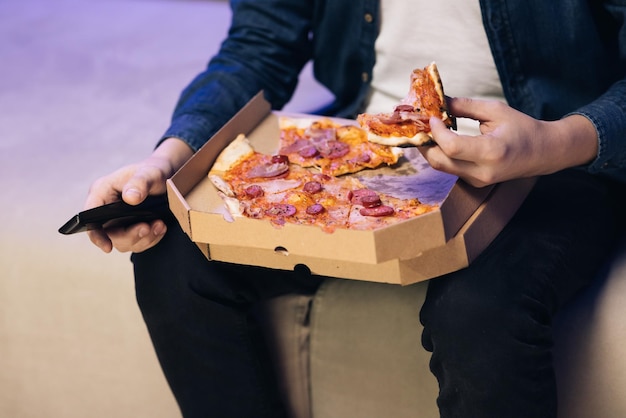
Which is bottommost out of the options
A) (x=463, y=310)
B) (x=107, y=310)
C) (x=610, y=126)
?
(x=107, y=310)

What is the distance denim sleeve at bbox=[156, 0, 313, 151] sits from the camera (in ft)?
3.63

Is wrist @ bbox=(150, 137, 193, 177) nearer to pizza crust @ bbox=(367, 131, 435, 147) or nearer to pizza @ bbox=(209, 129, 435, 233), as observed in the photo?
pizza @ bbox=(209, 129, 435, 233)

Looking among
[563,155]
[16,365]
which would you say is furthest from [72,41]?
[563,155]

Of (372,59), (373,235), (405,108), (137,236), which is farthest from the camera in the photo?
(372,59)

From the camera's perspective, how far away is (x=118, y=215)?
0.89m

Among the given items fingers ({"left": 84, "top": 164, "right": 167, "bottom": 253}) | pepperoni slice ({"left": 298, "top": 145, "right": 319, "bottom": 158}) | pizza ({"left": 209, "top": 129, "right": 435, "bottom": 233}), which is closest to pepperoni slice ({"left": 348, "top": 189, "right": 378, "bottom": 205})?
pizza ({"left": 209, "top": 129, "right": 435, "bottom": 233})

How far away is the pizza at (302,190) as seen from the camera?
82 centimetres

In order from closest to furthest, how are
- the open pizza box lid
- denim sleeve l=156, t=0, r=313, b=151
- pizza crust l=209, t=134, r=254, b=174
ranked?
1. the open pizza box lid
2. pizza crust l=209, t=134, r=254, b=174
3. denim sleeve l=156, t=0, r=313, b=151

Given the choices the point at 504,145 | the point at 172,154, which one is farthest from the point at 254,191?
the point at 504,145

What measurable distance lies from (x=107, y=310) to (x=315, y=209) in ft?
1.49

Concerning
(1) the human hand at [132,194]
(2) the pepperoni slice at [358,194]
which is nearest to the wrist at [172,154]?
(1) the human hand at [132,194]

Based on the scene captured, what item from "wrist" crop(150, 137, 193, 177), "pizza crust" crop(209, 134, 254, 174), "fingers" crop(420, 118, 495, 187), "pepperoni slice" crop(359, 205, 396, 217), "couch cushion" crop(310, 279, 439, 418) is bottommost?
"couch cushion" crop(310, 279, 439, 418)

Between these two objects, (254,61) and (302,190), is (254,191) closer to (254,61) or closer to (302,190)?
(302,190)

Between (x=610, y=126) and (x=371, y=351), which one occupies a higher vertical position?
(x=610, y=126)
